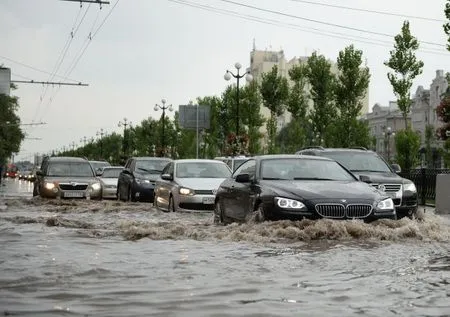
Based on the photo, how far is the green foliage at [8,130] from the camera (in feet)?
266

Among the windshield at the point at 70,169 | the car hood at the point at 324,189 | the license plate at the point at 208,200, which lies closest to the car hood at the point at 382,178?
the license plate at the point at 208,200

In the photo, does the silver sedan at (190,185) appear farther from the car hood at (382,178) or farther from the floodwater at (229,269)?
the floodwater at (229,269)

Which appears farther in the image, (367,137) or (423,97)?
(423,97)

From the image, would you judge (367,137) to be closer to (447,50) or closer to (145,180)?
(447,50)

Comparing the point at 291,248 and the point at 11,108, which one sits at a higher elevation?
the point at 11,108

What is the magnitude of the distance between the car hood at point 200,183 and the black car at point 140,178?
462 centimetres

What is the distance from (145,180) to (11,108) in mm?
66928

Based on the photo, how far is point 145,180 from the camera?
22953 mm

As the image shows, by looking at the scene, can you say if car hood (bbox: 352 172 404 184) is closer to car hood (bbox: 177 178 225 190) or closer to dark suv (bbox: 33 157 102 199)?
car hood (bbox: 177 178 225 190)

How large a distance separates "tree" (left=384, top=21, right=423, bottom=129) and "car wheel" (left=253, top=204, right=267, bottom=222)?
26112 millimetres

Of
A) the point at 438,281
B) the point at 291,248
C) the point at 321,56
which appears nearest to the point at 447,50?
the point at 291,248

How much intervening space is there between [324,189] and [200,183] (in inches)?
276

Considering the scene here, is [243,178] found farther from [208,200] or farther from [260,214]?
[208,200]

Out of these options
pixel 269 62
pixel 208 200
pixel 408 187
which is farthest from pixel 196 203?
pixel 269 62
